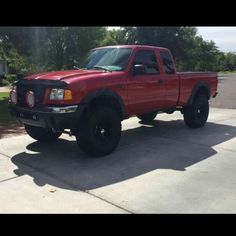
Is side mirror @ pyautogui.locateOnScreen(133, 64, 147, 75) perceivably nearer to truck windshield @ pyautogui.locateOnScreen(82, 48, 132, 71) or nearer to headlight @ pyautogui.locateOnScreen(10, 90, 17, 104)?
truck windshield @ pyautogui.locateOnScreen(82, 48, 132, 71)

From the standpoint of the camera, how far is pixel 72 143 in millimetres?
7398

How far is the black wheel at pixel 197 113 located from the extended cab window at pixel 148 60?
5.61 ft

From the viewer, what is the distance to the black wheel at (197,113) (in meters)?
8.83

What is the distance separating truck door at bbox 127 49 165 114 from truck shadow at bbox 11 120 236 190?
78cm

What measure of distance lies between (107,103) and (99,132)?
56cm

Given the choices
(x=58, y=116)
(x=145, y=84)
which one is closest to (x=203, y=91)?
(x=145, y=84)

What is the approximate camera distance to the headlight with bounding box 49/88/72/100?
5762mm

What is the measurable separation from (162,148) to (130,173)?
1.69 metres

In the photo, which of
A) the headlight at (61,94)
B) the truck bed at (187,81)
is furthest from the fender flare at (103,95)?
the truck bed at (187,81)

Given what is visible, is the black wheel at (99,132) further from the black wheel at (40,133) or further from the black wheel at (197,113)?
the black wheel at (197,113)

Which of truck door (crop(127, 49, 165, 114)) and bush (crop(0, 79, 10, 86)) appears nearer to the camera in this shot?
truck door (crop(127, 49, 165, 114))

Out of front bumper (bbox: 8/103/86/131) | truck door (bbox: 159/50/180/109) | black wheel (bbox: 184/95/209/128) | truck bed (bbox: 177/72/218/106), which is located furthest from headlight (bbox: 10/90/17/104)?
black wheel (bbox: 184/95/209/128)
